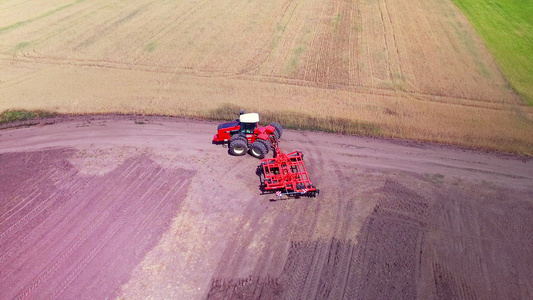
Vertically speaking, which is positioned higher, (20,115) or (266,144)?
(20,115)

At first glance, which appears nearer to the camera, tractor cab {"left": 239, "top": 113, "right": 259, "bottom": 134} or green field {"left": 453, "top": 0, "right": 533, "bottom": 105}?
tractor cab {"left": 239, "top": 113, "right": 259, "bottom": 134}

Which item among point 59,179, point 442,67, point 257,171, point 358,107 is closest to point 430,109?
point 358,107

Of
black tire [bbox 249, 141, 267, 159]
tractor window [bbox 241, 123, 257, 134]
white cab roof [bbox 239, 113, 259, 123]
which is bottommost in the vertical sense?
black tire [bbox 249, 141, 267, 159]

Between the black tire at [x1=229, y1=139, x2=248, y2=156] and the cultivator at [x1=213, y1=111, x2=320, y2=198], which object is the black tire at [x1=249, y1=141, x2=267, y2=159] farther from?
the black tire at [x1=229, y1=139, x2=248, y2=156]

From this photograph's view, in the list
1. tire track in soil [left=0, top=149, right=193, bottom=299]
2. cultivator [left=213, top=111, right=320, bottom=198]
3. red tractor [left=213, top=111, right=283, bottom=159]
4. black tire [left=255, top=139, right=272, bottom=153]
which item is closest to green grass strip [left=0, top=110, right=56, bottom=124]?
tire track in soil [left=0, top=149, right=193, bottom=299]

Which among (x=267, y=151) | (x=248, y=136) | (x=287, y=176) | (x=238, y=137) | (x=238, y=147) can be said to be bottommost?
(x=287, y=176)

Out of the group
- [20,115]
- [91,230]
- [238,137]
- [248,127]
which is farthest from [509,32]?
[20,115]

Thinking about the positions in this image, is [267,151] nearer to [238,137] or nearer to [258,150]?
[258,150]
